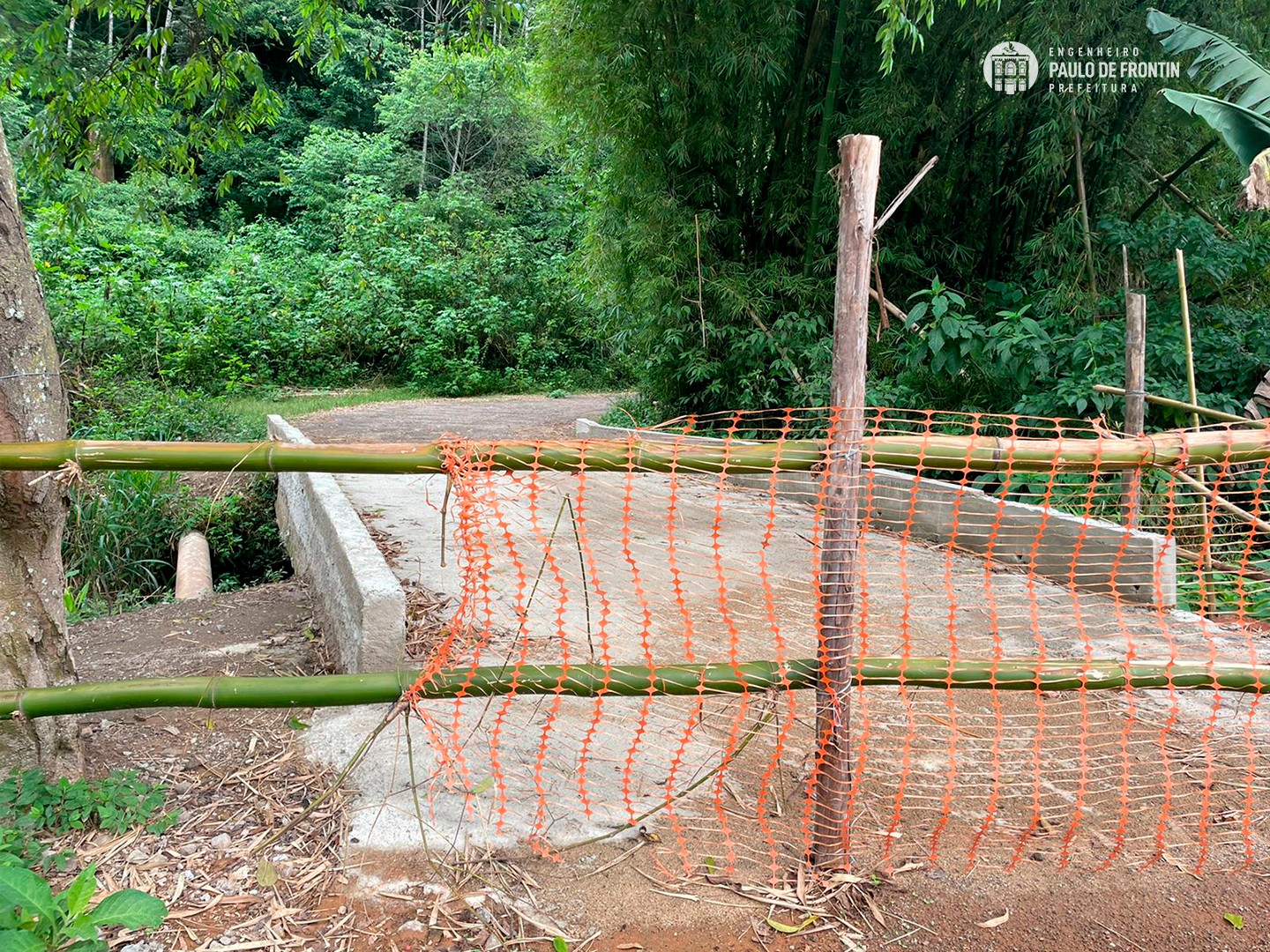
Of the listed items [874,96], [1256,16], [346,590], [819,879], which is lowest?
[819,879]

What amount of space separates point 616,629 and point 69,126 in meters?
5.21

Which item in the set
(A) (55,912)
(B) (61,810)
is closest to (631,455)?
(A) (55,912)

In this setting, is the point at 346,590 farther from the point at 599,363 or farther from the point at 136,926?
the point at 599,363

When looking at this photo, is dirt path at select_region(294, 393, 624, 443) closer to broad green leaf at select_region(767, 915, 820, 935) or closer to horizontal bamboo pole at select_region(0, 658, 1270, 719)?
horizontal bamboo pole at select_region(0, 658, 1270, 719)

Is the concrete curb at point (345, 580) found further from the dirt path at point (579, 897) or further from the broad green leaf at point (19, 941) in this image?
the broad green leaf at point (19, 941)

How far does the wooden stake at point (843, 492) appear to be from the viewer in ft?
7.00

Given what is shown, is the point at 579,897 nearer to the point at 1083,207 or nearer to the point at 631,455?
the point at 631,455

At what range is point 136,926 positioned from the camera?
1.80 m

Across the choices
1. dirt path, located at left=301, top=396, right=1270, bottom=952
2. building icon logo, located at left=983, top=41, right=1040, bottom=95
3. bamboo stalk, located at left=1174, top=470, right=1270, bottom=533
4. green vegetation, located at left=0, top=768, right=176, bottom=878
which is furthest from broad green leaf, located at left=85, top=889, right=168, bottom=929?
building icon logo, located at left=983, top=41, right=1040, bottom=95

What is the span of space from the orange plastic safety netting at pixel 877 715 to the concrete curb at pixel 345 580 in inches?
10.9

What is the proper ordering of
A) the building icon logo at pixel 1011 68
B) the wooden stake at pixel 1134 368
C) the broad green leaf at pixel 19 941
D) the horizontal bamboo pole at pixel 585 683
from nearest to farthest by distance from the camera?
the broad green leaf at pixel 19 941 < the horizontal bamboo pole at pixel 585 683 < the wooden stake at pixel 1134 368 < the building icon logo at pixel 1011 68

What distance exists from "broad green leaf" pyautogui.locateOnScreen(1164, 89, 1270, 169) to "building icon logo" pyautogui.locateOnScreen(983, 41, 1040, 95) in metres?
1.18

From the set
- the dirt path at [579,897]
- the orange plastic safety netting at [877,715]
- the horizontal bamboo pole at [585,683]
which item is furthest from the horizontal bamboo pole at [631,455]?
the dirt path at [579,897]

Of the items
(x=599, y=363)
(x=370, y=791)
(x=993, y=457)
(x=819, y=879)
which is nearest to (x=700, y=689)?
(x=819, y=879)
